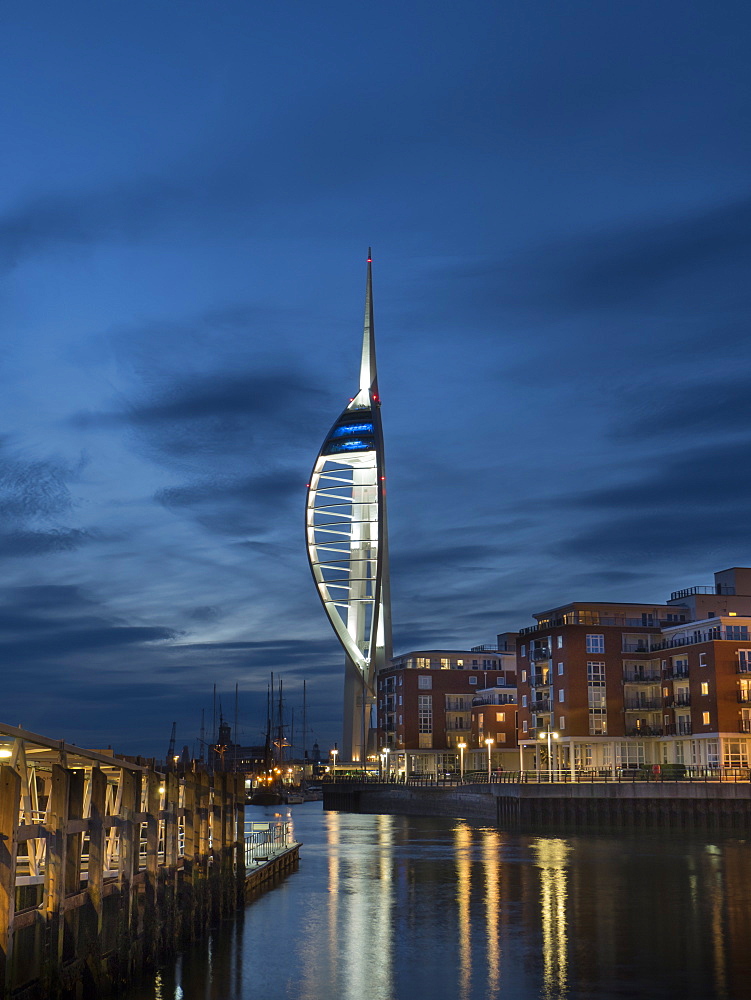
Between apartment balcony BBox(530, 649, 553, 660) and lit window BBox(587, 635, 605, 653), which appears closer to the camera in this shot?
lit window BBox(587, 635, 605, 653)

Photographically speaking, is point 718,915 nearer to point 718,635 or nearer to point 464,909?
point 464,909

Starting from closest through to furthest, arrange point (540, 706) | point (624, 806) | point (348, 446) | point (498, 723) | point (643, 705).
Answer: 1. point (624, 806)
2. point (643, 705)
3. point (540, 706)
4. point (498, 723)
5. point (348, 446)

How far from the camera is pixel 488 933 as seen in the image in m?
27.6

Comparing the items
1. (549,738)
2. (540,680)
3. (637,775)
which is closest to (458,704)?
(540,680)

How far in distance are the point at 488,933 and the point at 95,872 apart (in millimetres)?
12703

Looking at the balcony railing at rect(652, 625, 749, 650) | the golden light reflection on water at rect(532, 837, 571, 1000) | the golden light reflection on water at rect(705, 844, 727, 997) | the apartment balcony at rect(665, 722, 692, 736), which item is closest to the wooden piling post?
the golden light reflection on water at rect(532, 837, 571, 1000)

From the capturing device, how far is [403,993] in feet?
69.5

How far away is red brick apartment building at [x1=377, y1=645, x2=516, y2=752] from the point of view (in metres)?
119

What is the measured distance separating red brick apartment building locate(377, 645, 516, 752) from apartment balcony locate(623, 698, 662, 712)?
27509mm

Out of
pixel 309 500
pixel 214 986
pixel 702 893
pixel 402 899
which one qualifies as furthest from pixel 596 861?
pixel 309 500

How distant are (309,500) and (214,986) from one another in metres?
119

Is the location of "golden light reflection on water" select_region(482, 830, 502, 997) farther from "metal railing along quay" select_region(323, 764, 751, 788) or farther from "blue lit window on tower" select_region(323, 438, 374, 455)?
"blue lit window on tower" select_region(323, 438, 374, 455)

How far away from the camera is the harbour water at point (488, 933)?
2159cm

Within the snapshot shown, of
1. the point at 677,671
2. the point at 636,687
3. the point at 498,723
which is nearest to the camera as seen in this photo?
the point at 677,671
